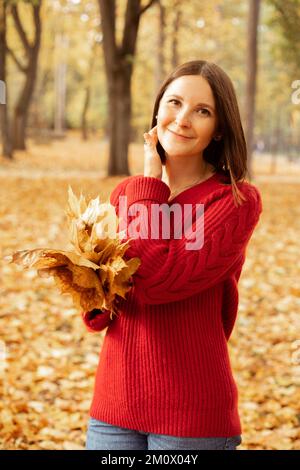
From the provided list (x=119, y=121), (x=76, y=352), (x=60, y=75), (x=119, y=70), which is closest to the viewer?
(x=76, y=352)

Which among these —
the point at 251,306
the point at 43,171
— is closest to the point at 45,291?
the point at 251,306

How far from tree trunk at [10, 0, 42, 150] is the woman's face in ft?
56.6

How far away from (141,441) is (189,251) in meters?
0.62

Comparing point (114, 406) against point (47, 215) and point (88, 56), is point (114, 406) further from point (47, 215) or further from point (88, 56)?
point (88, 56)

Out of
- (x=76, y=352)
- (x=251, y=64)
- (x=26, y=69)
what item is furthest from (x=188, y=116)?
(x=26, y=69)

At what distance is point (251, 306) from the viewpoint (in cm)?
661

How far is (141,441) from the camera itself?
1982 millimetres

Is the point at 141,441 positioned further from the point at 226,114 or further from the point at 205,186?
the point at 226,114

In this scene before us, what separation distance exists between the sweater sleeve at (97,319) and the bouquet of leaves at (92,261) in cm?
12

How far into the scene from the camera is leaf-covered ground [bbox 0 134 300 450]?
4.09 m

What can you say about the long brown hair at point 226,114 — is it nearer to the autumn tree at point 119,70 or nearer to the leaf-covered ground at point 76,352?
the leaf-covered ground at point 76,352

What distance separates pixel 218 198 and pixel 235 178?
99 millimetres

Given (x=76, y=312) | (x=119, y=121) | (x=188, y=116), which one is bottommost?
(x=76, y=312)

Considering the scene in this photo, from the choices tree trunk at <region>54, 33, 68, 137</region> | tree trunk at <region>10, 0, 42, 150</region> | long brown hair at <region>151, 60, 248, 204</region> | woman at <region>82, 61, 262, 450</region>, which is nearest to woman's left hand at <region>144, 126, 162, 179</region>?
woman at <region>82, 61, 262, 450</region>
